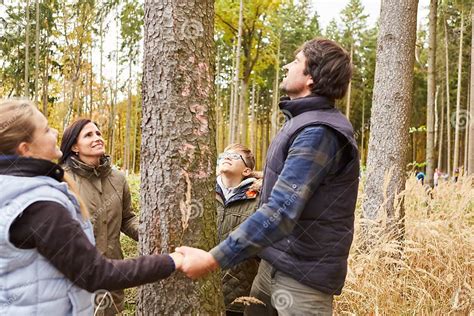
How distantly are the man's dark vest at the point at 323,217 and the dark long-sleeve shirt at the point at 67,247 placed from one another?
80 cm

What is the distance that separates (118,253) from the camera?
10.8 ft

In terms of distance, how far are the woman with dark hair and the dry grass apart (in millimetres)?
1835

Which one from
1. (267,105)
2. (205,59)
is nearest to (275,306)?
(205,59)

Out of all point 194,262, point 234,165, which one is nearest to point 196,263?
point 194,262

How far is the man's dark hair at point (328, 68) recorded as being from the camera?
2264mm

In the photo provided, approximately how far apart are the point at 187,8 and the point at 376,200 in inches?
133

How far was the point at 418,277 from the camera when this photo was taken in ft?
12.6

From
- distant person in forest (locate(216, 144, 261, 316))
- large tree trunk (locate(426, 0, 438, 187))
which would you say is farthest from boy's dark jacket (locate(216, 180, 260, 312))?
large tree trunk (locate(426, 0, 438, 187))

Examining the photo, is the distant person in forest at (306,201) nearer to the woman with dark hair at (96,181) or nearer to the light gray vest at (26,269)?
the light gray vest at (26,269)

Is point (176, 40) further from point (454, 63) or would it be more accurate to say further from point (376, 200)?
point (454, 63)

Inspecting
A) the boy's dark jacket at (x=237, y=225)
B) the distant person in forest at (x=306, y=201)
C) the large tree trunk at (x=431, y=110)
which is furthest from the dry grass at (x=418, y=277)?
the large tree trunk at (x=431, y=110)

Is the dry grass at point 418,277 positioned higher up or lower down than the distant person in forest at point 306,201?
lower down

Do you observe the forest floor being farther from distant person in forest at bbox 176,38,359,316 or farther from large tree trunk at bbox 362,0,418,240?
distant person in forest at bbox 176,38,359,316

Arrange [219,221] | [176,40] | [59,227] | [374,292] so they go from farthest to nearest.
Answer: [374,292] < [219,221] < [176,40] < [59,227]
